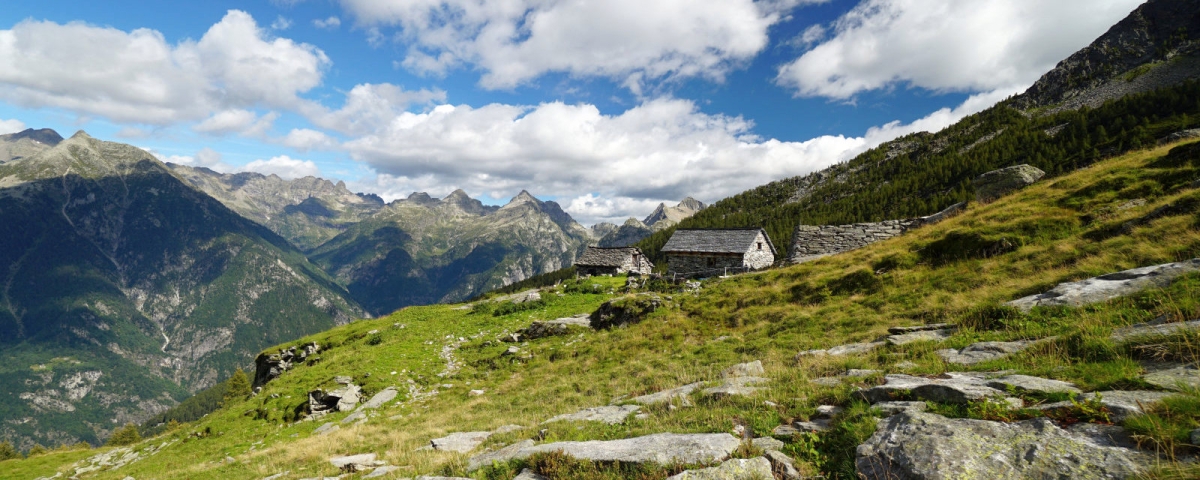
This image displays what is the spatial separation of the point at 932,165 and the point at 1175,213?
9784 centimetres

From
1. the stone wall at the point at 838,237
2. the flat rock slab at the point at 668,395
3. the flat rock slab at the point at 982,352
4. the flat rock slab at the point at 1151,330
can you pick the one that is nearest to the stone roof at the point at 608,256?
the stone wall at the point at 838,237

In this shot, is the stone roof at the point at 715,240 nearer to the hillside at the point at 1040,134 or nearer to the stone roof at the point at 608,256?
the stone roof at the point at 608,256

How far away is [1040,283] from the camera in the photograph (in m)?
13.7

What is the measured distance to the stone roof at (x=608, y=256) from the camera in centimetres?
6912

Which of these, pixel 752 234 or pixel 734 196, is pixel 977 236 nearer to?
pixel 752 234

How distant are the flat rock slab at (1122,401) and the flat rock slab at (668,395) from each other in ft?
23.2

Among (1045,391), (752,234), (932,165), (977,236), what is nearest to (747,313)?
(977,236)

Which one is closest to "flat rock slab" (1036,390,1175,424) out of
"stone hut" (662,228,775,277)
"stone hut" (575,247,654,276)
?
"stone hut" (662,228,775,277)

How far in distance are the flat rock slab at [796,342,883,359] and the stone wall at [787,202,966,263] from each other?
2621 centimetres

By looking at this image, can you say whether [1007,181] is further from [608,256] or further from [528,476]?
[608,256]

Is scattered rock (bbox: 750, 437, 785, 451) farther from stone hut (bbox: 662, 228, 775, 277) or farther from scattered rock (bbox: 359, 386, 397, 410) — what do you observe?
stone hut (bbox: 662, 228, 775, 277)

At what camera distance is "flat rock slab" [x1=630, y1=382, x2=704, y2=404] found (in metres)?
11.4

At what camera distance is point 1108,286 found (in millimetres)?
11125

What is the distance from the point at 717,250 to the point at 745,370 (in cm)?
4144
